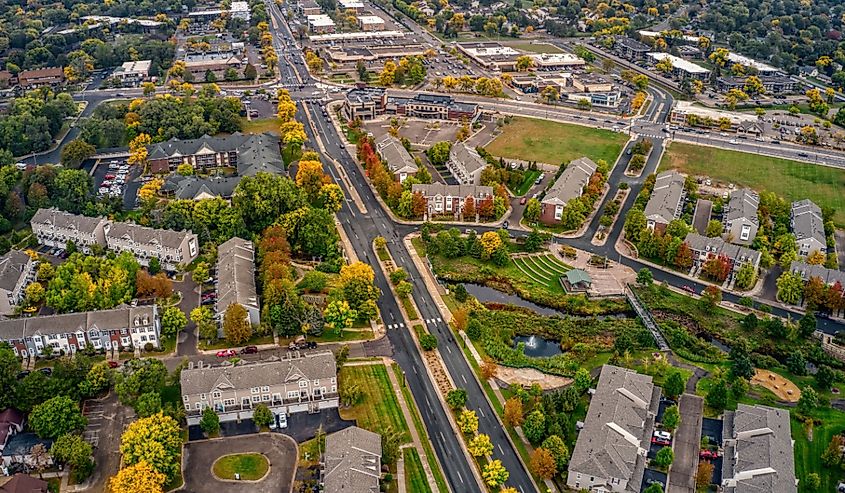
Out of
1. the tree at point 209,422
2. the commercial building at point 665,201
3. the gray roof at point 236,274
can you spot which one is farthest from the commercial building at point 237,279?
the commercial building at point 665,201

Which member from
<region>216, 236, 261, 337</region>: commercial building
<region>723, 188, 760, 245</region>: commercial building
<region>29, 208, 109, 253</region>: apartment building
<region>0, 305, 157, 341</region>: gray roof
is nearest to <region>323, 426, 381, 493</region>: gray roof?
<region>216, 236, 261, 337</region>: commercial building

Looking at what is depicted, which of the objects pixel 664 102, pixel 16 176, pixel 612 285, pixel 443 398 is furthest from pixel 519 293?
pixel 664 102

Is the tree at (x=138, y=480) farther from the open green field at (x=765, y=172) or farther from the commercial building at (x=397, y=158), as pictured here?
the open green field at (x=765, y=172)

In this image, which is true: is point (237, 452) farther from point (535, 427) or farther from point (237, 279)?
point (535, 427)

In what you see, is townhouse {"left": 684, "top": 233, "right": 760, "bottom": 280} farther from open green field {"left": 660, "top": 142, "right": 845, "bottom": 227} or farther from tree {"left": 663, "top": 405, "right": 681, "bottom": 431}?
tree {"left": 663, "top": 405, "right": 681, "bottom": 431}

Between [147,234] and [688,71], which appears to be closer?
[147,234]

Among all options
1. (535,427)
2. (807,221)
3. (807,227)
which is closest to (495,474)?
(535,427)

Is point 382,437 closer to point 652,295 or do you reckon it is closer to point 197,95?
point 652,295

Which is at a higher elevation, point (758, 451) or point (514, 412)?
point (758, 451)
